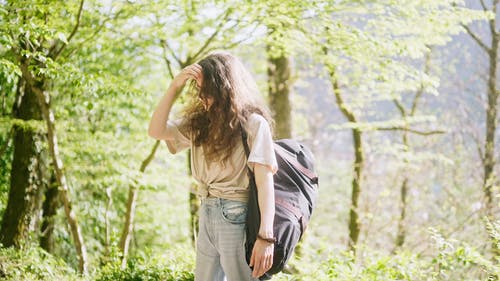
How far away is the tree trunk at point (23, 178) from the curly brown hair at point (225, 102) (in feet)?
13.5

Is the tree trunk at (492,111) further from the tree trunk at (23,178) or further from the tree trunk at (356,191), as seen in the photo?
the tree trunk at (23,178)

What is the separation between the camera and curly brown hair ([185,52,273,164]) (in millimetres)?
2598

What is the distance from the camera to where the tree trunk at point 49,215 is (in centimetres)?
855

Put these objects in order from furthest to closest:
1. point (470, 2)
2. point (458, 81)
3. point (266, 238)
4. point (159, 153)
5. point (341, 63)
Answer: point (458, 81) → point (470, 2) → point (159, 153) → point (341, 63) → point (266, 238)

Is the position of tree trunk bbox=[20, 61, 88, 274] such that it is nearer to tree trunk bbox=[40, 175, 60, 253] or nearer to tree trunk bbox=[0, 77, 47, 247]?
tree trunk bbox=[0, 77, 47, 247]

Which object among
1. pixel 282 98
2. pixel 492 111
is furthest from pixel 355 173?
pixel 492 111

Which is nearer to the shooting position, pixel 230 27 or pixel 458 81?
pixel 230 27

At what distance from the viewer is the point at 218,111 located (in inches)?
104

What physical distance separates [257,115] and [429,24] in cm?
490

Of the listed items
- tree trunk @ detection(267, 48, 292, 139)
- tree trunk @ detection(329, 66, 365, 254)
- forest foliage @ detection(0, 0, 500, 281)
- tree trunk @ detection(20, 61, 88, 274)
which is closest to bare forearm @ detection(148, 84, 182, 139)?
forest foliage @ detection(0, 0, 500, 281)

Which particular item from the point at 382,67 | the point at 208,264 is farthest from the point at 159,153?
the point at 208,264

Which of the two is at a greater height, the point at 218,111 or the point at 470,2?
the point at 470,2

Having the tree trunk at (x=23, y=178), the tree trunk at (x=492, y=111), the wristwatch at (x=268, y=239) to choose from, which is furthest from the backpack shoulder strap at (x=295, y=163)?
the tree trunk at (x=492, y=111)

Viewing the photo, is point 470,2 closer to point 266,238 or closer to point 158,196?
point 158,196
